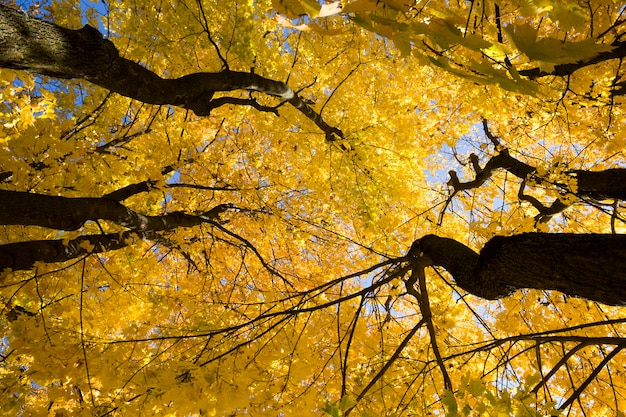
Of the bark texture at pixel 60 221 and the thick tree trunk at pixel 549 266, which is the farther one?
the bark texture at pixel 60 221

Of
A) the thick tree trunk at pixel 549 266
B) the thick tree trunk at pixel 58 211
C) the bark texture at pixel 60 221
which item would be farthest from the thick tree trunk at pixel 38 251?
the thick tree trunk at pixel 549 266

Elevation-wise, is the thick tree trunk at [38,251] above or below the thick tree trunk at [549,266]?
above

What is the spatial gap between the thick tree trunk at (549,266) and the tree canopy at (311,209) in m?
0.01

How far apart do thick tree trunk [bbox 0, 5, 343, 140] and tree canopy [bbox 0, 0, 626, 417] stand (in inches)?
0.5

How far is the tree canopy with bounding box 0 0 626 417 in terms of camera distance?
1850mm

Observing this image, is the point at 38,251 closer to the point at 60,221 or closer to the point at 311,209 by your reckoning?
the point at 60,221

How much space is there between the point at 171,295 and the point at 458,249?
446 cm

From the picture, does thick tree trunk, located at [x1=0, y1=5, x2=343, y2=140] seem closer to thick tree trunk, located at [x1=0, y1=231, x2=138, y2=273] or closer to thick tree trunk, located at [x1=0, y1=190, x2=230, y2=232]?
thick tree trunk, located at [x1=0, y1=190, x2=230, y2=232]

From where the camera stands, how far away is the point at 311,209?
6566mm

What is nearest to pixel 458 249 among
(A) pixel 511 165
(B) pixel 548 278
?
(B) pixel 548 278

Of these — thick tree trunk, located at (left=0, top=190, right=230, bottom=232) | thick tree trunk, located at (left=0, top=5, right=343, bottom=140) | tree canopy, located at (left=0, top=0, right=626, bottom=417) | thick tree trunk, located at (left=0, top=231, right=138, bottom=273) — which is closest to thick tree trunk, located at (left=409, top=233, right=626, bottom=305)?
tree canopy, located at (left=0, top=0, right=626, bottom=417)

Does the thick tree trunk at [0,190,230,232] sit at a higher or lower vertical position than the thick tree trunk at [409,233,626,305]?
higher

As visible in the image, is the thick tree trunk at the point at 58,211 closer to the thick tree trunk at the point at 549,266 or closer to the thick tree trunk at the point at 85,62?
the thick tree trunk at the point at 85,62

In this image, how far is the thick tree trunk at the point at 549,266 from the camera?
5.17 ft
